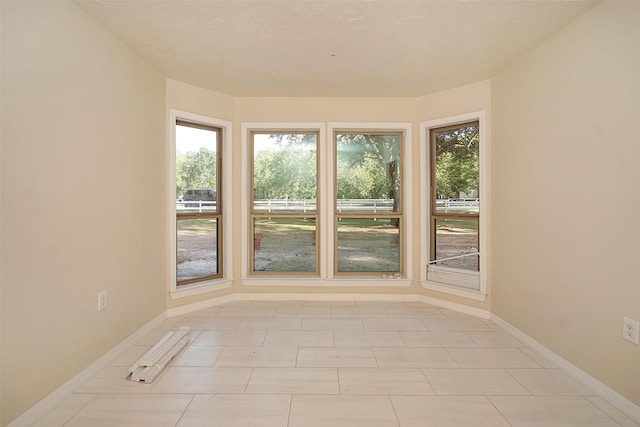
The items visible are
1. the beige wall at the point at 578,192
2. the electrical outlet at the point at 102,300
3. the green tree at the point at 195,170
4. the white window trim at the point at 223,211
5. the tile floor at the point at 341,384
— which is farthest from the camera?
the green tree at the point at 195,170

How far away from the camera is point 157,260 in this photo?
11.8 feet

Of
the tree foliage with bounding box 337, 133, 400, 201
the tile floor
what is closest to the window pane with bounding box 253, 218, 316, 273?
the tree foliage with bounding box 337, 133, 400, 201

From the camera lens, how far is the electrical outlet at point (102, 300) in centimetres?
266

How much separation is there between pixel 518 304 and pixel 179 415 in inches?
115

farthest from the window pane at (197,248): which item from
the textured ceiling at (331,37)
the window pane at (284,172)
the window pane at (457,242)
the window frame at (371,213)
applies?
the window pane at (457,242)

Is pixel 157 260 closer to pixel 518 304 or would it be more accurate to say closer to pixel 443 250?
pixel 443 250

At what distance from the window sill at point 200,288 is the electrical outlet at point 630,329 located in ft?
11.9

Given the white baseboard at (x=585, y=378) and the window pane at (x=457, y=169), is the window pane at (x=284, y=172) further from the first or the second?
the white baseboard at (x=585, y=378)

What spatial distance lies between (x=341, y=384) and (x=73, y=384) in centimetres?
176

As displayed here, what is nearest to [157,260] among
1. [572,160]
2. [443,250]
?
[443,250]

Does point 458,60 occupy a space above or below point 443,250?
above

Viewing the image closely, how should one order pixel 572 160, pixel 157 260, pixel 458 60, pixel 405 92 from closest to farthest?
pixel 572 160 < pixel 458 60 < pixel 157 260 < pixel 405 92

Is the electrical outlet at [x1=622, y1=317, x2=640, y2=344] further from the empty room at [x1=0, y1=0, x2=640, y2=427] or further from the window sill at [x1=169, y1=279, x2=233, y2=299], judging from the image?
the window sill at [x1=169, y1=279, x2=233, y2=299]

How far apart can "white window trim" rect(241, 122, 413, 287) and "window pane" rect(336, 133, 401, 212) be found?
0.11 m
